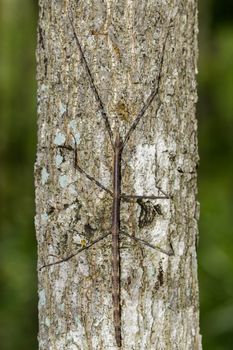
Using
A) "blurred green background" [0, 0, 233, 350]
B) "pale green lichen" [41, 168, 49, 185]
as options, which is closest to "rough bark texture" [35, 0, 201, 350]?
"pale green lichen" [41, 168, 49, 185]

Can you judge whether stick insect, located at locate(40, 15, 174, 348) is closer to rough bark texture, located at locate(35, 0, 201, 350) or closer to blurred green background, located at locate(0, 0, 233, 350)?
rough bark texture, located at locate(35, 0, 201, 350)
